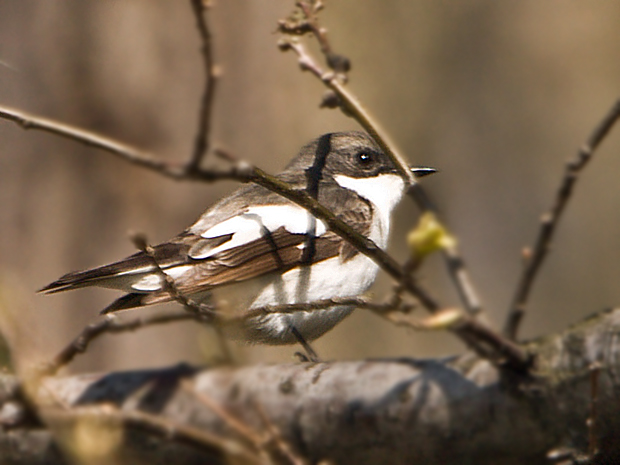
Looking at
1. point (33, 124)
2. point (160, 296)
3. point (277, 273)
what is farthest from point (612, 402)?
point (277, 273)

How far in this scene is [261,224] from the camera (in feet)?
11.3

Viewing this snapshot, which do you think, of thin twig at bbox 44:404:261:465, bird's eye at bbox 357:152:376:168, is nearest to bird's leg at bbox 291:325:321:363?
bird's eye at bbox 357:152:376:168

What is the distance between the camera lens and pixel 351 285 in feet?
11.1

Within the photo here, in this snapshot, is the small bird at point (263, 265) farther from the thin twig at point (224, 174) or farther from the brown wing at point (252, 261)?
the thin twig at point (224, 174)

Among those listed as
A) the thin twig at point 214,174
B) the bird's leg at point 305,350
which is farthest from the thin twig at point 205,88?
the bird's leg at point 305,350

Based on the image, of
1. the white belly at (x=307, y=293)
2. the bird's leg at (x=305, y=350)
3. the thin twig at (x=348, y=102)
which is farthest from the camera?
the bird's leg at (x=305, y=350)

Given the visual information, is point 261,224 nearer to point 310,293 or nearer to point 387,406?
point 310,293

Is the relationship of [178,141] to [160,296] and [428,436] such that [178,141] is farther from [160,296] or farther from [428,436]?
[428,436]

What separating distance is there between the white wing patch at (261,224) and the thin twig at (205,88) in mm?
1979

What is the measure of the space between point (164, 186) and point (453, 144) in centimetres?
420

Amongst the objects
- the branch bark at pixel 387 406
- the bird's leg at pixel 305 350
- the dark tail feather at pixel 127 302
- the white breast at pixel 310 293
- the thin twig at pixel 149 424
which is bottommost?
the bird's leg at pixel 305 350

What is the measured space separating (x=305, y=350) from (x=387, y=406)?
215 cm

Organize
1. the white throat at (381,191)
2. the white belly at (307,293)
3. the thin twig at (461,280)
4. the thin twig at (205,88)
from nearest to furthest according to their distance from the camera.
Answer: the thin twig at (461,280)
the thin twig at (205,88)
the white belly at (307,293)
the white throat at (381,191)

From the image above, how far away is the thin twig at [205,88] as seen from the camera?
128 cm
